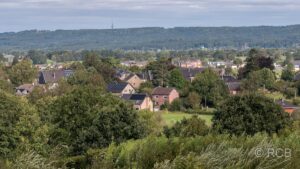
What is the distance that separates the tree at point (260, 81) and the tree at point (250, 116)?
38.5m

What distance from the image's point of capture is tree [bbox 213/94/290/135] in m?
26.2

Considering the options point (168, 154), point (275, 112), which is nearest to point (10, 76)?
point (275, 112)

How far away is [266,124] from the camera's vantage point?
26.6 metres

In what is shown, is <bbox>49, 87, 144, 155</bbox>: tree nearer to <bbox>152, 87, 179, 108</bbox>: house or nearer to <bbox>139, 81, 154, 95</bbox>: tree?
<bbox>152, 87, 179, 108</bbox>: house

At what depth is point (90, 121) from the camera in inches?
1086

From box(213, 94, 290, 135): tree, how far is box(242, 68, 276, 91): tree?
3852cm

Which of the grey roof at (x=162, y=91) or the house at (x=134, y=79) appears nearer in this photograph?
the grey roof at (x=162, y=91)

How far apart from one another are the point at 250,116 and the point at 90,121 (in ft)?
24.2

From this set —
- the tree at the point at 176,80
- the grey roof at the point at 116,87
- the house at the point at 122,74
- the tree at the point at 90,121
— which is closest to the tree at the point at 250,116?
the tree at the point at 90,121

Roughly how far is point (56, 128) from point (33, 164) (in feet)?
59.4

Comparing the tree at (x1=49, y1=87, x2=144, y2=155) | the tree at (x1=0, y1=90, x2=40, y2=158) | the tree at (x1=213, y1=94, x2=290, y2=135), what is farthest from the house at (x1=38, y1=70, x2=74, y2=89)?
the tree at (x1=213, y1=94, x2=290, y2=135)

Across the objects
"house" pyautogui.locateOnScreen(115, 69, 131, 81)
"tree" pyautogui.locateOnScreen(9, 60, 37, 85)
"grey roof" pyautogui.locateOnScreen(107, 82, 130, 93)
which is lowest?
"house" pyautogui.locateOnScreen(115, 69, 131, 81)

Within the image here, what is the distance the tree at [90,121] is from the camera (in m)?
23.9

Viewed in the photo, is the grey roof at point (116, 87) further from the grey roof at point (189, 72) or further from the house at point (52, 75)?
the grey roof at point (189, 72)
